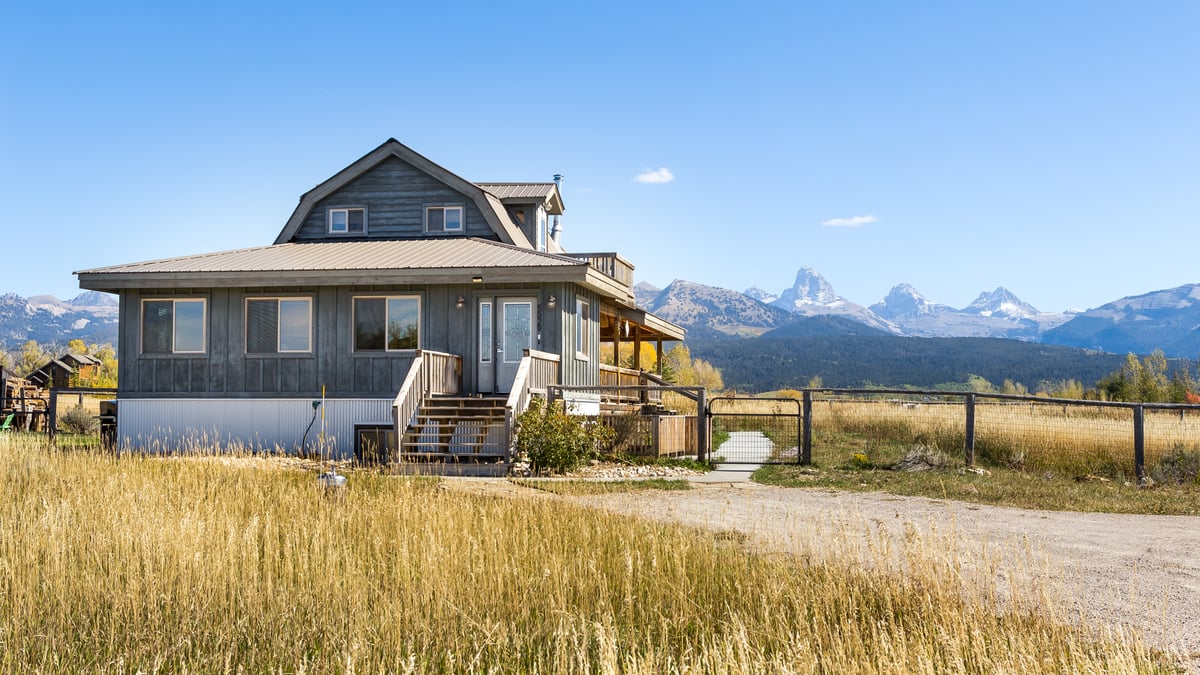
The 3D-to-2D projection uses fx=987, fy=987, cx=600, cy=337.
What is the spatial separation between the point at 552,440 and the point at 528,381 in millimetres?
2141

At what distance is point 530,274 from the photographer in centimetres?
2031

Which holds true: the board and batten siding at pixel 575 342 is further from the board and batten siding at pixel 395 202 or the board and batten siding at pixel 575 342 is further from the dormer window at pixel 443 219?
the dormer window at pixel 443 219

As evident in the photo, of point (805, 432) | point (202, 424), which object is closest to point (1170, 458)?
point (805, 432)

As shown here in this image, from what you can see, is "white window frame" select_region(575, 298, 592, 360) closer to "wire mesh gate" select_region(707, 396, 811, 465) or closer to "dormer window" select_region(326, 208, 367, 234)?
"wire mesh gate" select_region(707, 396, 811, 465)

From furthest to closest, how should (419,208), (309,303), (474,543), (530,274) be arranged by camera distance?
(419,208)
(309,303)
(530,274)
(474,543)

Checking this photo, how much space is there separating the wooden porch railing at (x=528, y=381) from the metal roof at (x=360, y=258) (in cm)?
203

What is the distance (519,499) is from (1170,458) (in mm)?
11488

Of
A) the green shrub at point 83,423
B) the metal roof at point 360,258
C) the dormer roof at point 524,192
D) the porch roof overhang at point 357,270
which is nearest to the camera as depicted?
the porch roof overhang at point 357,270

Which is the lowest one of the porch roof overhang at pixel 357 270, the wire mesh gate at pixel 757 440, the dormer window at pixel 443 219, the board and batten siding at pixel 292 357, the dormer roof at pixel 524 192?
the wire mesh gate at pixel 757 440

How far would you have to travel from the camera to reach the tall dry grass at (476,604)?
238 inches

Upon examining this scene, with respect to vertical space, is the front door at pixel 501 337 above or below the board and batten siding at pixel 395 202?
below

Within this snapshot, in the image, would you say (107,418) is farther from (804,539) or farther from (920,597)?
(920,597)

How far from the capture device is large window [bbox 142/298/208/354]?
2214 centimetres

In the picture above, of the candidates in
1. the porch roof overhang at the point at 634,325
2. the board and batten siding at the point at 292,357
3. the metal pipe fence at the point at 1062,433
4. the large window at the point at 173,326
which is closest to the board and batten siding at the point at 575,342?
the porch roof overhang at the point at 634,325
